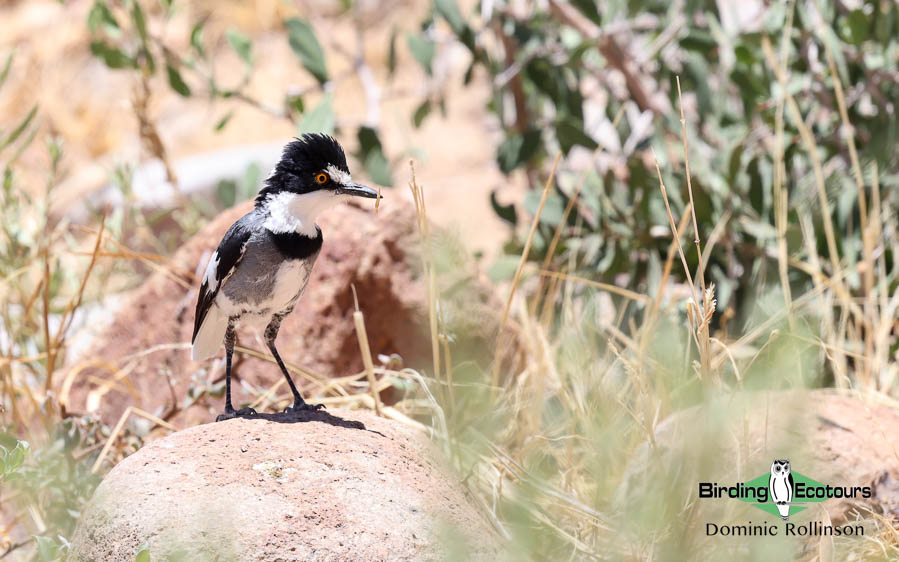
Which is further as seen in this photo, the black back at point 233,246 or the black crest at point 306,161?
the black back at point 233,246

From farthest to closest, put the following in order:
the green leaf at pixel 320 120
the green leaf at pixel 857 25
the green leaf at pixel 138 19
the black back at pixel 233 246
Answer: the green leaf at pixel 138 19 → the green leaf at pixel 857 25 → the green leaf at pixel 320 120 → the black back at pixel 233 246

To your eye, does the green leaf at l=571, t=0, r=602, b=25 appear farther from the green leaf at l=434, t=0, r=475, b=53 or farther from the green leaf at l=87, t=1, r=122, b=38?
the green leaf at l=87, t=1, r=122, b=38

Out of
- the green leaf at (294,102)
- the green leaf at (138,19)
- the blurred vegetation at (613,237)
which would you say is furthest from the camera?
the green leaf at (294,102)

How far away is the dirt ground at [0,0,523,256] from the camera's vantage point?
9367 mm

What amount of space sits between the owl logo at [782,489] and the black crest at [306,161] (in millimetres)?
1143

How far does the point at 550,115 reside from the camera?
15.8ft

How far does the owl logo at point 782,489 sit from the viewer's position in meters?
2.00

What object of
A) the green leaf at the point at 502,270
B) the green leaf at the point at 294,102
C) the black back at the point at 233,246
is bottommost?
the green leaf at the point at 502,270

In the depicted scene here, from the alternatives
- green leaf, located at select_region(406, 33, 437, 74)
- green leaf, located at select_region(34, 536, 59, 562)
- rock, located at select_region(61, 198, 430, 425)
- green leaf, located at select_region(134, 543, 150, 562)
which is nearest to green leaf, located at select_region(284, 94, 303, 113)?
green leaf, located at select_region(406, 33, 437, 74)

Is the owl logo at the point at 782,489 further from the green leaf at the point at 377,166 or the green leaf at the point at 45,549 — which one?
the green leaf at the point at 377,166

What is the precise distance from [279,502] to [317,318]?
1.26m

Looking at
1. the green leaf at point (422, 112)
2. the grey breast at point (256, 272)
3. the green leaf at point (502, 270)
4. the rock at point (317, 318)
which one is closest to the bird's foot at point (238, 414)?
the grey breast at point (256, 272)

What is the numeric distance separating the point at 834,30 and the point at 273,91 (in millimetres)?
8001

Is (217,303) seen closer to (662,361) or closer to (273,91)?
(662,361)
